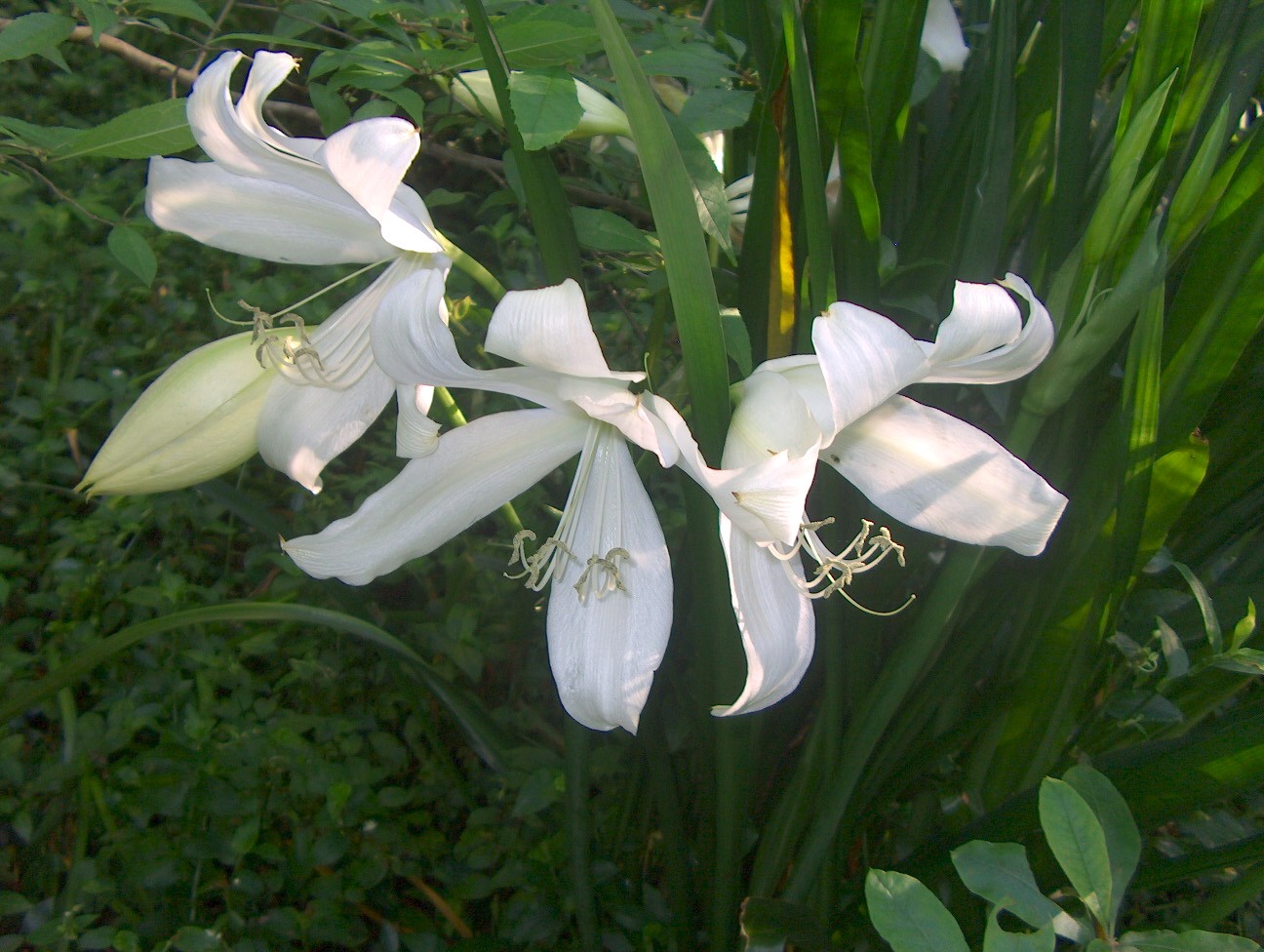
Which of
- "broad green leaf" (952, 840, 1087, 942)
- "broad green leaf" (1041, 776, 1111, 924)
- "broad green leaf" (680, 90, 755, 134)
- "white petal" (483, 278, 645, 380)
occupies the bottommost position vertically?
"broad green leaf" (952, 840, 1087, 942)

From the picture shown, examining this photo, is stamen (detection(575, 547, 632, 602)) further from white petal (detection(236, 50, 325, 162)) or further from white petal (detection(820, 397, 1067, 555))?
white petal (detection(236, 50, 325, 162))

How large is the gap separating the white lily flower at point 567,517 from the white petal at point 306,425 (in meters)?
0.08

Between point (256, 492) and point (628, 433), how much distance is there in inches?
48.6

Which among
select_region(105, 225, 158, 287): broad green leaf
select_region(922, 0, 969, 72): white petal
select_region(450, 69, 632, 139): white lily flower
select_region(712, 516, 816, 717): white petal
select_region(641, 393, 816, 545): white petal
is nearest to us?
select_region(641, 393, 816, 545): white petal

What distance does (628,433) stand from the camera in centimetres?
57

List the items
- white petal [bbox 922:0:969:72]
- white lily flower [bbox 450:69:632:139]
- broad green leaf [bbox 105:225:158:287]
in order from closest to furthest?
1. white lily flower [bbox 450:69:632:139]
2. broad green leaf [bbox 105:225:158:287]
3. white petal [bbox 922:0:969:72]

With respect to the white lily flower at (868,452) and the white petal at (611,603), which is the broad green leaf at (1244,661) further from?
the white petal at (611,603)

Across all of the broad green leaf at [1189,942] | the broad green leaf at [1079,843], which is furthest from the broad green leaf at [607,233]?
the broad green leaf at [1189,942]

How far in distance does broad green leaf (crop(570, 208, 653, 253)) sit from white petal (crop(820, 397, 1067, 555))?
233 mm

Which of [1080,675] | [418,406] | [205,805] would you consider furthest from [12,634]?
[1080,675]

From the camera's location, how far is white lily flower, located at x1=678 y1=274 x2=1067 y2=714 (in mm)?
513

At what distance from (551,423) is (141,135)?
0.38 m

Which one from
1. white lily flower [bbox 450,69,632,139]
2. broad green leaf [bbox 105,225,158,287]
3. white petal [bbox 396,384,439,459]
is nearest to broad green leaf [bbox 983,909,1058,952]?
white petal [bbox 396,384,439,459]

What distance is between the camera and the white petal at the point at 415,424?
2.05 feet
